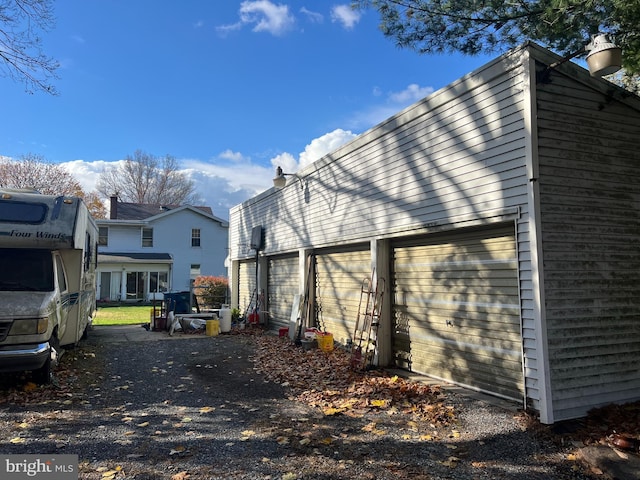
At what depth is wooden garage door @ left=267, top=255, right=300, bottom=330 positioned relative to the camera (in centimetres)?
1312

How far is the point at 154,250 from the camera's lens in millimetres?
31094

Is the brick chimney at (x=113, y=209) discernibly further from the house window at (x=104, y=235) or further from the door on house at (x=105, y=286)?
the door on house at (x=105, y=286)

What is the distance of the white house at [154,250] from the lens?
29344 mm

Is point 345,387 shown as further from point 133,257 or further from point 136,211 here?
point 136,211

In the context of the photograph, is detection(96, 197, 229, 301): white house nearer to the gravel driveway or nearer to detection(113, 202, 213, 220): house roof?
detection(113, 202, 213, 220): house roof

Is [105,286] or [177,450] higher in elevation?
[105,286]

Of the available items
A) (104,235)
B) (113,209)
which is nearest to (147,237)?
(104,235)

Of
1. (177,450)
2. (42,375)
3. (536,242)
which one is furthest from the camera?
(42,375)

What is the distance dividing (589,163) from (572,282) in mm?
1583

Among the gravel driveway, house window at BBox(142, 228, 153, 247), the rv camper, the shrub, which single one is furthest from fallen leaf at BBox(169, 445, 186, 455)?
house window at BBox(142, 228, 153, 247)

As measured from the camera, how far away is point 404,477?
388 centimetres

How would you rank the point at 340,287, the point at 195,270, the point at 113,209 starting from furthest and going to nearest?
Answer: 1. the point at 113,209
2. the point at 195,270
3. the point at 340,287

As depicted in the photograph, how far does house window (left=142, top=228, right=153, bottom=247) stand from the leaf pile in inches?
940

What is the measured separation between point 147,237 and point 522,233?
29.5 meters
